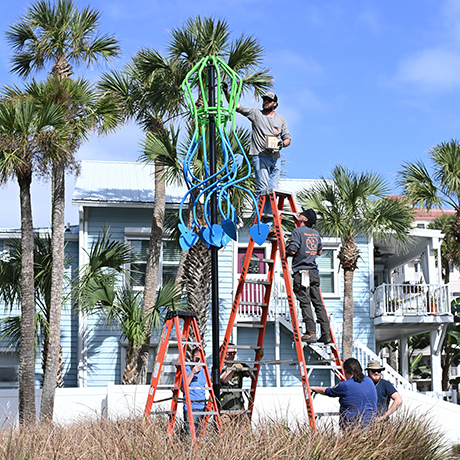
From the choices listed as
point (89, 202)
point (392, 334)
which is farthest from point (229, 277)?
point (392, 334)

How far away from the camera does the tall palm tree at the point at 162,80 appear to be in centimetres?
1503

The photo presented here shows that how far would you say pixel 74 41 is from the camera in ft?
51.1

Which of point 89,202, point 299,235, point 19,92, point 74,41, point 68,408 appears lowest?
point 68,408

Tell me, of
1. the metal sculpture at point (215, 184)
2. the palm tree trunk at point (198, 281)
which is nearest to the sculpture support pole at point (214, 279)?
the metal sculpture at point (215, 184)

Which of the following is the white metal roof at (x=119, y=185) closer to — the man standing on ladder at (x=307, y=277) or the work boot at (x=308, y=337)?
the man standing on ladder at (x=307, y=277)

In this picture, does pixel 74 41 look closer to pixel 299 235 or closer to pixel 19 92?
pixel 19 92

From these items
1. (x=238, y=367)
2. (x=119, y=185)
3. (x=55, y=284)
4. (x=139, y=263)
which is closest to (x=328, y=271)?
(x=139, y=263)

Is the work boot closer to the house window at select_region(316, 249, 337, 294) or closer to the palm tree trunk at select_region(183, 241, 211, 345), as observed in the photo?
the palm tree trunk at select_region(183, 241, 211, 345)

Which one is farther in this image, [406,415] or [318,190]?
[318,190]

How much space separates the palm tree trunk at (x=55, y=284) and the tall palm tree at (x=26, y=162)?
2.76ft

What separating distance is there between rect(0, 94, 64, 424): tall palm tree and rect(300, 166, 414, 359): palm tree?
7251mm

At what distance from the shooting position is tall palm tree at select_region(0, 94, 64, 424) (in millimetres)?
12711

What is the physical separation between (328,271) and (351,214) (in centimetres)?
293

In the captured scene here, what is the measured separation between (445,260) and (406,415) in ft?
70.0
